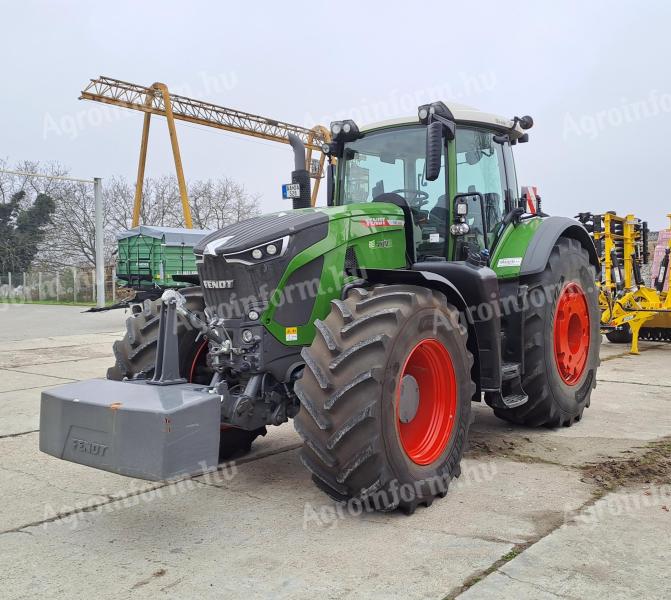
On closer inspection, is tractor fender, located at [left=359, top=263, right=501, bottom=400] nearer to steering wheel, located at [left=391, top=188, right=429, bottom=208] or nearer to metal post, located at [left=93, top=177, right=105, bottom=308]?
steering wheel, located at [left=391, top=188, right=429, bottom=208]

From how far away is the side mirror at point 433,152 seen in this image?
4.26 meters

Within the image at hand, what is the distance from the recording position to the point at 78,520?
3.81m

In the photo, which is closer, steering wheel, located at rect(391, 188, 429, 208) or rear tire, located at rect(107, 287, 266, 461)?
rear tire, located at rect(107, 287, 266, 461)

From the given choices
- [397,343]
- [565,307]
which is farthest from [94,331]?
[397,343]

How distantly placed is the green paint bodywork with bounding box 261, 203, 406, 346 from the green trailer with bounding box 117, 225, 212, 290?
14315 mm

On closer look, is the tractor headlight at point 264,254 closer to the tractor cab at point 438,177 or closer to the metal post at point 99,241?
the tractor cab at point 438,177

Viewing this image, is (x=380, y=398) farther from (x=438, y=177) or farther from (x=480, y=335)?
(x=438, y=177)

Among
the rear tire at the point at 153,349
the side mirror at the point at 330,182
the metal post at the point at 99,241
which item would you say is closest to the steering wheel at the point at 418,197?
the side mirror at the point at 330,182

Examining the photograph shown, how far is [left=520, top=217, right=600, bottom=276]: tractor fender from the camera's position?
207 inches

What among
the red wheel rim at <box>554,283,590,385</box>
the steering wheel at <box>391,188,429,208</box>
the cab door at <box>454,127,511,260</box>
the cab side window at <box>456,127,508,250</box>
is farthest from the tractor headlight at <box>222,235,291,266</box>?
the red wheel rim at <box>554,283,590,385</box>

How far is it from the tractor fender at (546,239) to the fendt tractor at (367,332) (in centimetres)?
2

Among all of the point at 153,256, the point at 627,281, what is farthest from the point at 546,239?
the point at 153,256

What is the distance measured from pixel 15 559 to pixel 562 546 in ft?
8.76

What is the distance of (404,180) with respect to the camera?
5.07m
